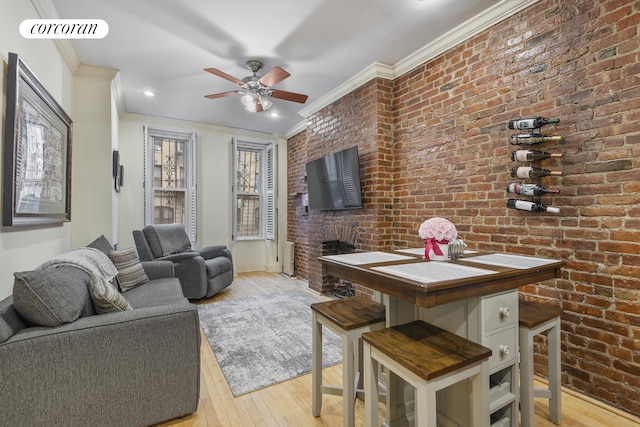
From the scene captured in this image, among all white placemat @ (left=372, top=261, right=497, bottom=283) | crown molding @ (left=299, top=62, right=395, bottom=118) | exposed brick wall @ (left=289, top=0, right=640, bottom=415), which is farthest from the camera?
crown molding @ (left=299, top=62, right=395, bottom=118)

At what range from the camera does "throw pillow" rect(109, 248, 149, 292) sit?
2.70m

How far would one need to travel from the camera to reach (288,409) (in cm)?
178

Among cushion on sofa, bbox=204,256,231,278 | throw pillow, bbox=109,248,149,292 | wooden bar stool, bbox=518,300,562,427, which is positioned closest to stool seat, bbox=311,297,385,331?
wooden bar stool, bbox=518,300,562,427

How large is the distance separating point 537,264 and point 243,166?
5056 millimetres

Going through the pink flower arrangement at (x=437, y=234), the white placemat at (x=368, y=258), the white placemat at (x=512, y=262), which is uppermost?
the pink flower arrangement at (x=437, y=234)

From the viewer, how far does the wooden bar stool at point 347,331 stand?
147 cm

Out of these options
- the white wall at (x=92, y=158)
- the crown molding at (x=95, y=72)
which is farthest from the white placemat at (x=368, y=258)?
the crown molding at (x=95, y=72)

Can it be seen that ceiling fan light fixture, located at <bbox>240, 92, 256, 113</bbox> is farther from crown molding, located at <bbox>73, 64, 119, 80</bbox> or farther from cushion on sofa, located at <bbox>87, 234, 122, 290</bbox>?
cushion on sofa, located at <bbox>87, 234, 122, 290</bbox>

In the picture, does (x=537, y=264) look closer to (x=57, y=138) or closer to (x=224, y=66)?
(x=224, y=66)

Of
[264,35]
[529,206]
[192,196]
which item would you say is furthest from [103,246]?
[529,206]

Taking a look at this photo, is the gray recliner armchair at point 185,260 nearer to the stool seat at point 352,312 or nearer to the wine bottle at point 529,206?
the stool seat at point 352,312

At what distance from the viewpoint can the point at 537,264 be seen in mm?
1494

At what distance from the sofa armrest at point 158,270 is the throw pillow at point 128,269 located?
5.8 inches

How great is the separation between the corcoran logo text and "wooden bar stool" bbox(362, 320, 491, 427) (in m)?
2.30
